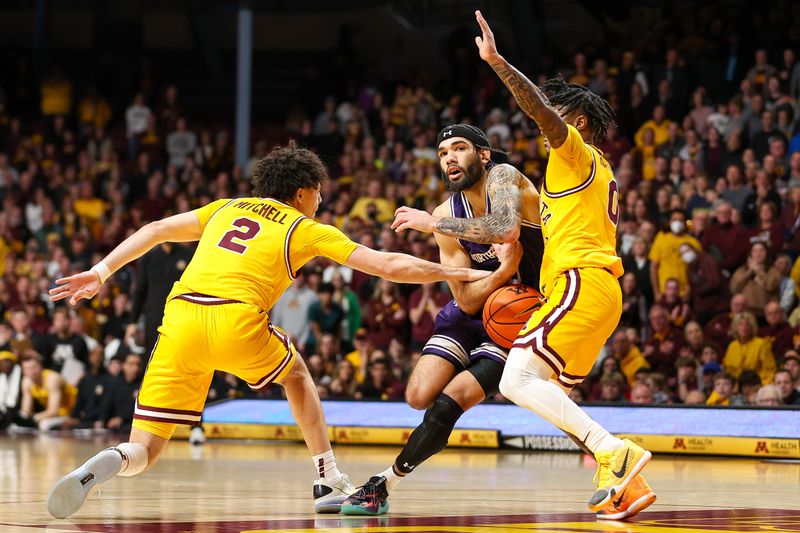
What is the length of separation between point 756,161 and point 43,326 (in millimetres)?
10132

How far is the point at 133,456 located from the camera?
6598 millimetres

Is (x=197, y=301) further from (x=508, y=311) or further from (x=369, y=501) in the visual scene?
(x=508, y=311)

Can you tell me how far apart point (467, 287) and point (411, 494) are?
1577 millimetres

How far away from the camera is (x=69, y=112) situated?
24734 millimetres

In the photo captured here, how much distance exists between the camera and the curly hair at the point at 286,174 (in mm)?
7156

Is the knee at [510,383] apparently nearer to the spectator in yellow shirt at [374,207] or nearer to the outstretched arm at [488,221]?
the outstretched arm at [488,221]

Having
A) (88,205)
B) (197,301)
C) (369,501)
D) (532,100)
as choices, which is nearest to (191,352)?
→ (197,301)

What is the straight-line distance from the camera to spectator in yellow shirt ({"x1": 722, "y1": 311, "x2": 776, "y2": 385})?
13523 mm

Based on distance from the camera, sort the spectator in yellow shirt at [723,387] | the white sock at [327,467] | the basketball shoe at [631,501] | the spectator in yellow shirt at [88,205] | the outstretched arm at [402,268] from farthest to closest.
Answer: the spectator in yellow shirt at [88,205], the spectator in yellow shirt at [723,387], the white sock at [327,467], the outstretched arm at [402,268], the basketball shoe at [631,501]

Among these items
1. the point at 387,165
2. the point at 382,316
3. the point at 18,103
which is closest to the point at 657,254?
the point at 382,316

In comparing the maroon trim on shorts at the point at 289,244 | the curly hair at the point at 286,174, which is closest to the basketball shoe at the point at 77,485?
the maroon trim on shorts at the point at 289,244

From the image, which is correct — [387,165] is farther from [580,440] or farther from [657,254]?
[580,440]

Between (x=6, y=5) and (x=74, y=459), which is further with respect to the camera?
(x=6, y=5)

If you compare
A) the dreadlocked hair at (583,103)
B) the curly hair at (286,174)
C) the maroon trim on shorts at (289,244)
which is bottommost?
the maroon trim on shorts at (289,244)
